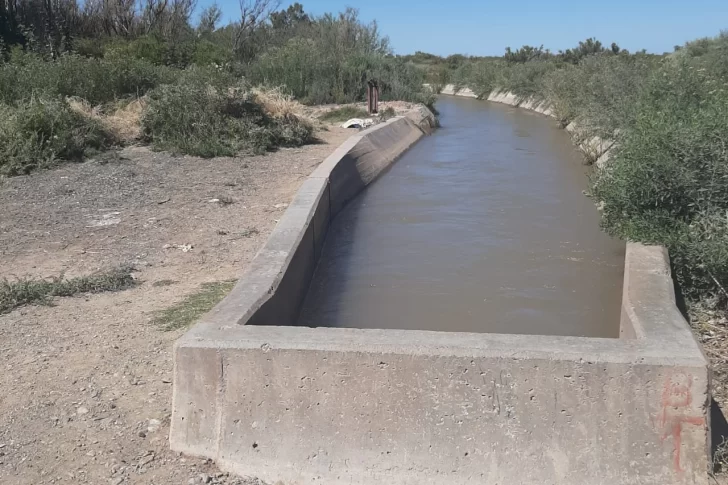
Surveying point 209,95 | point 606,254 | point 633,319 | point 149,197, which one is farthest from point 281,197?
point 633,319

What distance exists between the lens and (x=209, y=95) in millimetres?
15055

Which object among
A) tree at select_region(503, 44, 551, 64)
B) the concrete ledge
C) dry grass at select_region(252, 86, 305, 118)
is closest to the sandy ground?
dry grass at select_region(252, 86, 305, 118)

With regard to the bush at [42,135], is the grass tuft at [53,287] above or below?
below

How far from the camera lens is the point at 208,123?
1462cm

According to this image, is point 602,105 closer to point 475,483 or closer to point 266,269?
point 266,269

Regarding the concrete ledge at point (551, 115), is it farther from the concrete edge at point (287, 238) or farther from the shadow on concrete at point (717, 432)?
the shadow on concrete at point (717, 432)

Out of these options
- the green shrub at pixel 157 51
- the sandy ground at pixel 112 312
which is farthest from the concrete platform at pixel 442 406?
the green shrub at pixel 157 51

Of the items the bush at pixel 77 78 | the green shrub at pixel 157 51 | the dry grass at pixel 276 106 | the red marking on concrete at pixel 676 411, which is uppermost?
the green shrub at pixel 157 51

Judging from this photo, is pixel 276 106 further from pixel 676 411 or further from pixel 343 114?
pixel 676 411

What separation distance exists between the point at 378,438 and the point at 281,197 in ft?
22.8

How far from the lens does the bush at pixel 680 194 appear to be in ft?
19.7

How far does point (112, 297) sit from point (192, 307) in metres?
0.88

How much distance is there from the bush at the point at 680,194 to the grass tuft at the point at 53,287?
15.6 feet

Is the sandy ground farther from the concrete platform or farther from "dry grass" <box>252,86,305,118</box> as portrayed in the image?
"dry grass" <box>252,86,305,118</box>
